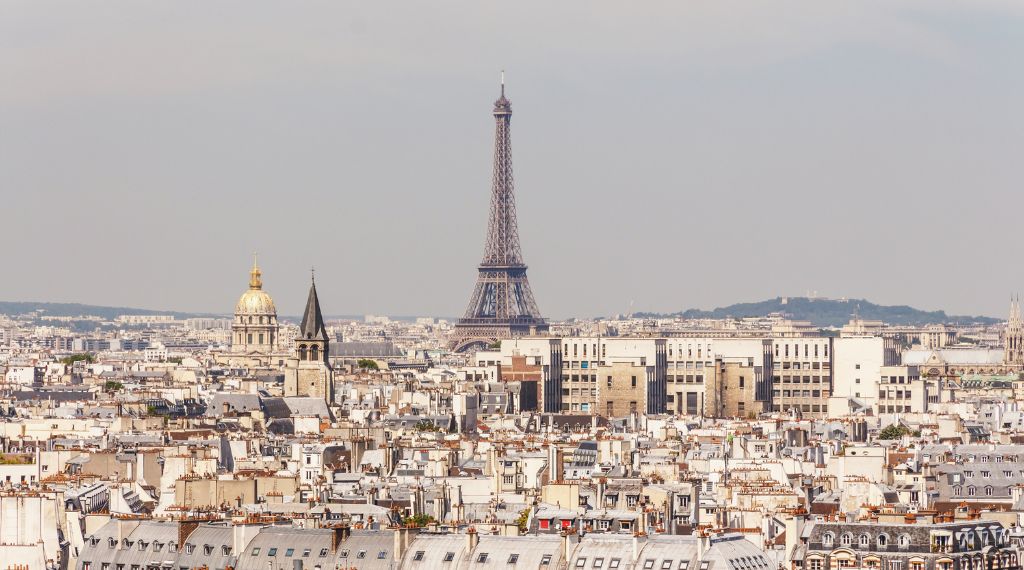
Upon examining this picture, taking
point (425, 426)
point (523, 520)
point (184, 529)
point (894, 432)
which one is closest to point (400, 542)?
point (184, 529)

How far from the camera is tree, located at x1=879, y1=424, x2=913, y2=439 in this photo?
327 ft

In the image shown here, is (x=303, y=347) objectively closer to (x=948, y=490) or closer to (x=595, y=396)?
(x=595, y=396)

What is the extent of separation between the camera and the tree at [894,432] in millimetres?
99625

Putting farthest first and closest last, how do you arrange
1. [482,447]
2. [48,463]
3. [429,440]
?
[429,440]
[482,447]
[48,463]

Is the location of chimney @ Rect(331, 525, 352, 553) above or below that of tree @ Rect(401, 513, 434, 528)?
above

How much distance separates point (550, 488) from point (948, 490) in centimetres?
1028

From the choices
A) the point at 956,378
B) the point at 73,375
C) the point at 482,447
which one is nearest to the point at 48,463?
the point at 482,447

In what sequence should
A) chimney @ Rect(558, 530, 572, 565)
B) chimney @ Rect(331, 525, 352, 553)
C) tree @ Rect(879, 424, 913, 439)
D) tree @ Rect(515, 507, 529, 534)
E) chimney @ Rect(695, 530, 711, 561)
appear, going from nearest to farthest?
1. chimney @ Rect(695, 530, 711, 561)
2. chimney @ Rect(558, 530, 572, 565)
3. chimney @ Rect(331, 525, 352, 553)
4. tree @ Rect(515, 507, 529, 534)
5. tree @ Rect(879, 424, 913, 439)

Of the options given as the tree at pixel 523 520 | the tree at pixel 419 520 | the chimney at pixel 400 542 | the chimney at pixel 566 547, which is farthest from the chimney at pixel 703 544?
the tree at pixel 419 520

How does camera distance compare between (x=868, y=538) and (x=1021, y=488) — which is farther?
(x=1021, y=488)

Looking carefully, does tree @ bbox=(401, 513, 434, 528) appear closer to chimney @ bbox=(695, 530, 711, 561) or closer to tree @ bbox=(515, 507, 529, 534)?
tree @ bbox=(515, 507, 529, 534)

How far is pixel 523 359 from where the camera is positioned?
165500 mm

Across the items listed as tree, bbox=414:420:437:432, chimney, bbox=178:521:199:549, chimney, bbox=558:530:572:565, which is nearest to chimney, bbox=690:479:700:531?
chimney, bbox=558:530:572:565

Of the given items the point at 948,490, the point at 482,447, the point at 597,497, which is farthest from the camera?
the point at 482,447
